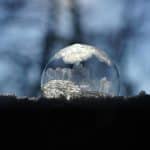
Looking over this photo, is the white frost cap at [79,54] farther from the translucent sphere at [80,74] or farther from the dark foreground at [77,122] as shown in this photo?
the dark foreground at [77,122]

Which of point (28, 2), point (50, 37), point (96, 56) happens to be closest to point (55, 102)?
point (96, 56)

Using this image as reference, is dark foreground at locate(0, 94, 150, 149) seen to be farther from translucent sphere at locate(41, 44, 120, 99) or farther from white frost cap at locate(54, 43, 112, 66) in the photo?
white frost cap at locate(54, 43, 112, 66)

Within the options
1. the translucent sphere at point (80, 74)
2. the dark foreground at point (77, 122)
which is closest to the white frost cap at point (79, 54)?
the translucent sphere at point (80, 74)

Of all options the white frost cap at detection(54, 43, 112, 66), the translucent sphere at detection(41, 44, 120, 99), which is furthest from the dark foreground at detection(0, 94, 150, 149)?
the white frost cap at detection(54, 43, 112, 66)

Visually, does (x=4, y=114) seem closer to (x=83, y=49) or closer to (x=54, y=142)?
(x=54, y=142)

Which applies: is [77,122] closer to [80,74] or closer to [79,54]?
[80,74]
